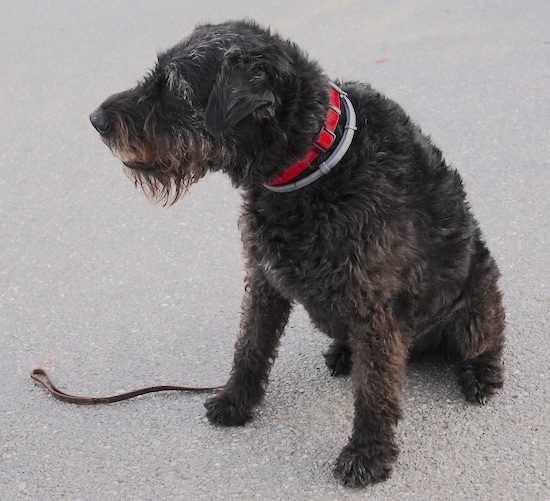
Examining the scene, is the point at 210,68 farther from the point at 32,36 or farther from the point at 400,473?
the point at 32,36

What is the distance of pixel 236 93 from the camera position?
2.86 meters

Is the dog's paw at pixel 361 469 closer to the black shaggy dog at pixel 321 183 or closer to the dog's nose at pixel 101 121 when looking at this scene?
the black shaggy dog at pixel 321 183

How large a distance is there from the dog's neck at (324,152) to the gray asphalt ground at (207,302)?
115cm

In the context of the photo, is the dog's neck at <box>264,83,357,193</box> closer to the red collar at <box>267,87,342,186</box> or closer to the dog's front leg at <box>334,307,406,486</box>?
the red collar at <box>267,87,342,186</box>

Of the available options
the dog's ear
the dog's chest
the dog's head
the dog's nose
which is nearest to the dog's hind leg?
the dog's chest

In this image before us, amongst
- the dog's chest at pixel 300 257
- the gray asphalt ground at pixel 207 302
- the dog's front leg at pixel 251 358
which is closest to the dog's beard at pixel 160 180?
the dog's chest at pixel 300 257

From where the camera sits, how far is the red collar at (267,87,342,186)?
3.01m

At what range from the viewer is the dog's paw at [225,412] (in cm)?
359

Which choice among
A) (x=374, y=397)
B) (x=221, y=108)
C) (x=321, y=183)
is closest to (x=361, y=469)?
(x=374, y=397)

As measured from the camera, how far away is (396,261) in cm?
317

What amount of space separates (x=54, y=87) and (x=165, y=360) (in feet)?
13.8

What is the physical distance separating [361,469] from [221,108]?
4.97 feet

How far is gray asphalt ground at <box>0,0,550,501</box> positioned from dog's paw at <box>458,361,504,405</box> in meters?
0.06

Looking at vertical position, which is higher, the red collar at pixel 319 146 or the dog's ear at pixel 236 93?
the dog's ear at pixel 236 93
